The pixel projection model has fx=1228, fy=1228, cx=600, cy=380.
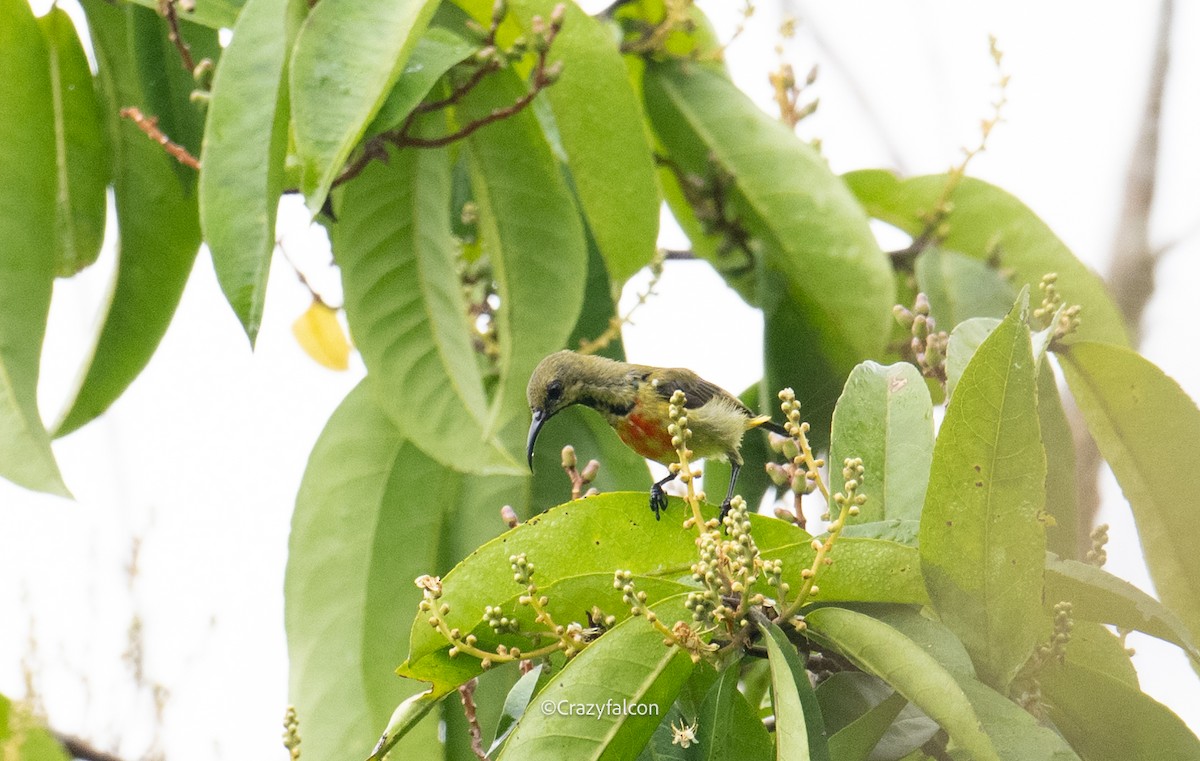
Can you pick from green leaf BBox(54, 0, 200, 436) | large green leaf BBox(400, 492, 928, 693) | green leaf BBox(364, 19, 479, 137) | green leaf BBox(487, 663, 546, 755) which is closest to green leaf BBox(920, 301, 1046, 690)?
large green leaf BBox(400, 492, 928, 693)

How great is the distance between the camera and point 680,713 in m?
1.32

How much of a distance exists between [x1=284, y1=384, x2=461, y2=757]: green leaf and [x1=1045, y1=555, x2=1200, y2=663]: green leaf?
38.7 inches

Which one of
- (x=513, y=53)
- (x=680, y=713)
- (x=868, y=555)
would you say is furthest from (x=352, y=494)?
(x=868, y=555)

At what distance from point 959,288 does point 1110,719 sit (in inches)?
40.7

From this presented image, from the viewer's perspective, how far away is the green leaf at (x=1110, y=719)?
1296mm

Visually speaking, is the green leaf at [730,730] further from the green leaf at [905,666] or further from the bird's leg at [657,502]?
the bird's leg at [657,502]

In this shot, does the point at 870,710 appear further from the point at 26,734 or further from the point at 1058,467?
the point at 26,734

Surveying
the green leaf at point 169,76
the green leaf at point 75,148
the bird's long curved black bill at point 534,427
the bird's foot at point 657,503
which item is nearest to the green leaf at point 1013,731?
the bird's foot at point 657,503

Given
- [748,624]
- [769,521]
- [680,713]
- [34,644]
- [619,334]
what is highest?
[619,334]

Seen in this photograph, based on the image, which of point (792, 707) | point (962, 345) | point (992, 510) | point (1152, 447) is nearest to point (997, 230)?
point (1152, 447)

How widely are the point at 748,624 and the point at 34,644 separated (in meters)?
2.72

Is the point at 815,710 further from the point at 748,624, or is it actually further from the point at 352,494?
the point at 352,494

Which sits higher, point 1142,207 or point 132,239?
point 1142,207

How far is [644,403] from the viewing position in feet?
6.60
